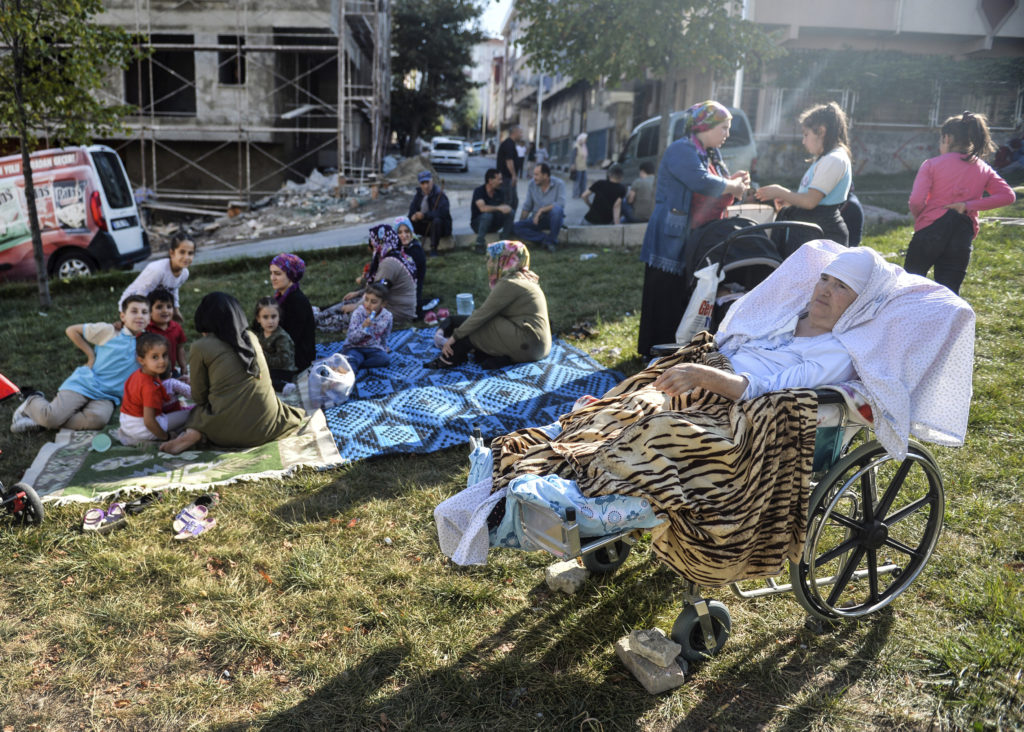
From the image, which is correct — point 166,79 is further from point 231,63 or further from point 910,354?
point 910,354

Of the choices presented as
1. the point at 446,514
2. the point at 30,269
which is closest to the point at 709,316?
the point at 446,514

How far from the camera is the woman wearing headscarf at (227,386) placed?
4598mm

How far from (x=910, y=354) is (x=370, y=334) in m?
5.01

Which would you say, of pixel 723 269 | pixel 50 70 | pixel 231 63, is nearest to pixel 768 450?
pixel 723 269

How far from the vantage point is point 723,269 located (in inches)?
171

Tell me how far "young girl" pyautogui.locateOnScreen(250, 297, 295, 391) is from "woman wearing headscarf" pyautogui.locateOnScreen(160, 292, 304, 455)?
1.18 m

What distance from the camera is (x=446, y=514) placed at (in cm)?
265

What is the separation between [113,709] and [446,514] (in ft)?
4.71

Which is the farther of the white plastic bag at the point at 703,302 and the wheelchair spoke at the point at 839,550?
the white plastic bag at the point at 703,302

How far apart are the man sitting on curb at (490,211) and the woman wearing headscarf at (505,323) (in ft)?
17.5

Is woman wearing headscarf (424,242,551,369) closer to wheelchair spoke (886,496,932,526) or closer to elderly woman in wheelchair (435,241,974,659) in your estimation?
elderly woman in wheelchair (435,241,974,659)

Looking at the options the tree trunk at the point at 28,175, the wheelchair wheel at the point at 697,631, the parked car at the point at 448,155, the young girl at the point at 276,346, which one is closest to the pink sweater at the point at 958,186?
the wheelchair wheel at the point at 697,631

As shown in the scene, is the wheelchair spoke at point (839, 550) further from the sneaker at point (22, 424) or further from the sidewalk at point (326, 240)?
the sidewalk at point (326, 240)

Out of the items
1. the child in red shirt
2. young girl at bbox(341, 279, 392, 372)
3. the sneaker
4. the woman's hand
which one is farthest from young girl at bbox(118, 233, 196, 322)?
the woman's hand
